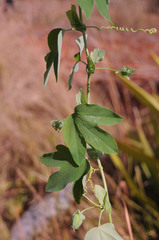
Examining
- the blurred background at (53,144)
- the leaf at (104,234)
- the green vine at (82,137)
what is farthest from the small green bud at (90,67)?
the blurred background at (53,144)

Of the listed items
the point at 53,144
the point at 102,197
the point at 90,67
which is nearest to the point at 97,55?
the point at 90,67

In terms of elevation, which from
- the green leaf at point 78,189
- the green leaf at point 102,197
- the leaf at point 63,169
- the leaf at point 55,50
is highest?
the leaf at point 55,50

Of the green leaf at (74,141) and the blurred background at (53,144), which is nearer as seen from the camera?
the green leaf at (74,141)

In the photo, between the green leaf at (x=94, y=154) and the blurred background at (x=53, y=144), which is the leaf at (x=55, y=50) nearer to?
the green leaf at (x=94, y=154)

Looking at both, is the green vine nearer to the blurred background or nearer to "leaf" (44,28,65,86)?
"leaf" (44,28,65,86)

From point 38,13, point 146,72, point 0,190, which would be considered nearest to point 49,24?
point 38,13

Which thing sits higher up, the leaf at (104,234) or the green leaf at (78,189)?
the green leaf at (78,189)

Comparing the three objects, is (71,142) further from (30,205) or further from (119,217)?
(30,205)

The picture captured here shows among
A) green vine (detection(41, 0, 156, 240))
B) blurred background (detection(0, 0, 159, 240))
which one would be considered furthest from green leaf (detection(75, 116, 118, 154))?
blurred background (detection(0, 0, 159, 240))
